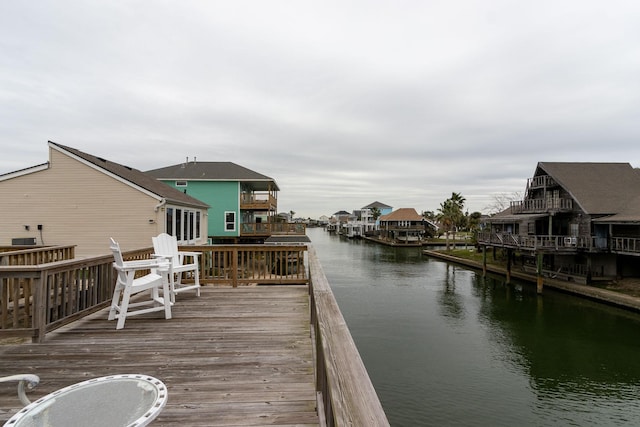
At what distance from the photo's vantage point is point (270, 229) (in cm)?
2256

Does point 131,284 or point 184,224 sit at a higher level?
point 184,224

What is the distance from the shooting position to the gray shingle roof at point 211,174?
74.1 ft

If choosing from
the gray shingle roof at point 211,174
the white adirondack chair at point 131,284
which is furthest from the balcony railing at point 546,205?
the white adirondack chair at point 131,284

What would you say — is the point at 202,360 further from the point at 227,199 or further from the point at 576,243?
the point at 576,243

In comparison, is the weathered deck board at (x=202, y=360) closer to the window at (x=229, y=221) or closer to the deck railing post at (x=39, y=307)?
the deck railing post at (x=39, y=307)

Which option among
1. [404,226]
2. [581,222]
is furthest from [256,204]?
[404,226]

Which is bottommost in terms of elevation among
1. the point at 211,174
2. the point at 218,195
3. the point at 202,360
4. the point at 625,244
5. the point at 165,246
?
the point at 202,360

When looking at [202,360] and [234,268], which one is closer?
[202,360]

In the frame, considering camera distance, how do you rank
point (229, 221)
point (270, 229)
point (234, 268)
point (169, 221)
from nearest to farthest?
1. point (234, 268)
2. point (169, 221)
3. point (229, 221)
4. point (270, 229)

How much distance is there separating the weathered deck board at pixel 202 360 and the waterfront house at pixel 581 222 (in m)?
21.3

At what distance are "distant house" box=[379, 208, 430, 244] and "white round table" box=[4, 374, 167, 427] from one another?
56.2 meters

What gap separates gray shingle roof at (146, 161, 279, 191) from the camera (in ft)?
74.1

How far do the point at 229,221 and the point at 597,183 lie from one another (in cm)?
2601

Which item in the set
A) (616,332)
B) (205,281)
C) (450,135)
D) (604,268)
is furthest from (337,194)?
(205,281)
